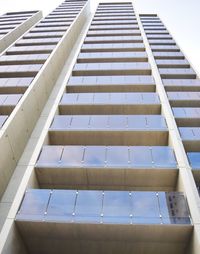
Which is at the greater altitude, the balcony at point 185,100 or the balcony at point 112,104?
the balcony at point 112,104

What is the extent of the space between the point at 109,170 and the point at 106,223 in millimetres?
4180

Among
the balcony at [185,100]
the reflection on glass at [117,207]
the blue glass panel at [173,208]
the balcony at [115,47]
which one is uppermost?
the balcony at [115,47]

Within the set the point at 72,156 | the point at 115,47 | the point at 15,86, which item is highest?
the point at 15,86

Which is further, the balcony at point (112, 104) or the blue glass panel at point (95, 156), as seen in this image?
the balcony at point (112, 104)

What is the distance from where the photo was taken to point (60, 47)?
1485 inches

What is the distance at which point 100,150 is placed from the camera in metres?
19.2

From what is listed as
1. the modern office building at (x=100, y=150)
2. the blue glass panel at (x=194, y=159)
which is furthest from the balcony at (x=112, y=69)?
the blue glass panel at (x=194, y=159)

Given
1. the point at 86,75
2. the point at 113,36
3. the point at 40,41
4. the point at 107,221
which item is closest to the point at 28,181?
the point at 107,221

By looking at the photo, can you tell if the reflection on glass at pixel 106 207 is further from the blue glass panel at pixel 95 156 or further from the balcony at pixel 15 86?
the balcony at pixel 15 86

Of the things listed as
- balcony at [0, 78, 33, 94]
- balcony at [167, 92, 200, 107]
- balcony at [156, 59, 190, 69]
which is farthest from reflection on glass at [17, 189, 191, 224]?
balcony at [156, 59, 190, 69]

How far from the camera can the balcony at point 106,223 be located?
14.4 meters

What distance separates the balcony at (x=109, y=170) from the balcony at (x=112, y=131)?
8.87 ft

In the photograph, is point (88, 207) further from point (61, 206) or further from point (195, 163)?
point (195, 163)

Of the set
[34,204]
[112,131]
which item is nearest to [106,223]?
[34,204]
